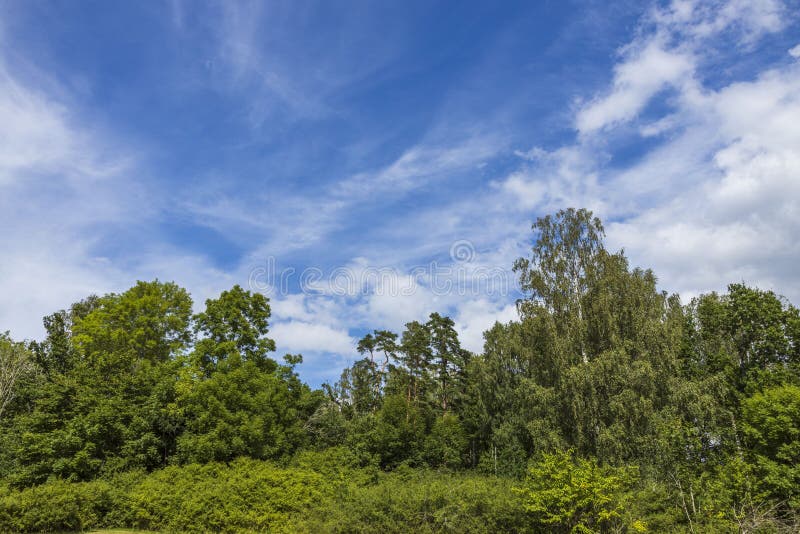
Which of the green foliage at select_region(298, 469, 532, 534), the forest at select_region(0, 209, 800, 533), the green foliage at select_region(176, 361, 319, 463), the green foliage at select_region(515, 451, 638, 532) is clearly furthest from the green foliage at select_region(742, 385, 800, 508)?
the green foliage at select_region(176, 361, 319, 463)

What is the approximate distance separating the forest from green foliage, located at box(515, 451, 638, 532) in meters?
0.05

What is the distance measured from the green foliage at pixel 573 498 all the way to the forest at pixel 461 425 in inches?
2.1

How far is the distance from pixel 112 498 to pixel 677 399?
2159cm

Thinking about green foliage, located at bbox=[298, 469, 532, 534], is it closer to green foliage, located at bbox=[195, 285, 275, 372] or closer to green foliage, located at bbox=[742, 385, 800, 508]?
green foliage, located at bbox=[742, 385, 800, 508]

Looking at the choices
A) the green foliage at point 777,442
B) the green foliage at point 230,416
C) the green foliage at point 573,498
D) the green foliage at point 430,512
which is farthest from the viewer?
the green foliage at point 230,416

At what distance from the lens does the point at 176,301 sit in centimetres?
3397

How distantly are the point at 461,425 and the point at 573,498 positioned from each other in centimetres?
2365

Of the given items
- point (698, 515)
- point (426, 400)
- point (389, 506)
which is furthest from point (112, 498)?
point (426, 400)

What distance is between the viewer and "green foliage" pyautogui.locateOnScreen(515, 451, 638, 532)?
11766 mm

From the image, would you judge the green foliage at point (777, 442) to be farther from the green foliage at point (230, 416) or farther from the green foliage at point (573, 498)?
the green foliage at point (230, 416)

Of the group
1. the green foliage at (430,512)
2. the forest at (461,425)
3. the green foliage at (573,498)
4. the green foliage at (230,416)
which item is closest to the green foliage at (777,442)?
the forest at (461,425)

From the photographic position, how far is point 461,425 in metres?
34.9

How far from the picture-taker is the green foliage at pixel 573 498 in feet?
38.6

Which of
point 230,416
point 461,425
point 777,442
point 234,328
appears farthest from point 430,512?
point 461,425
